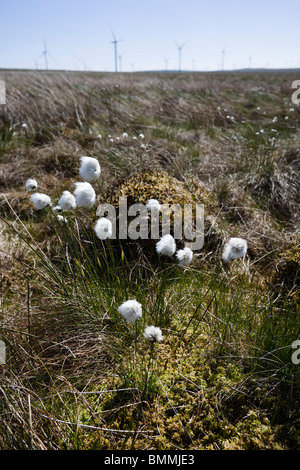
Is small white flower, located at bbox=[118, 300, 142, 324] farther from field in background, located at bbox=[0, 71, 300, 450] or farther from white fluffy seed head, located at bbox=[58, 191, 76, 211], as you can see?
white fluffy seed head, located at bbox=[58, 191, 76, 211]

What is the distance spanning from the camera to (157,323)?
2.32 meters

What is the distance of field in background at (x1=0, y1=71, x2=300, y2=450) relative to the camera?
66.9 inches

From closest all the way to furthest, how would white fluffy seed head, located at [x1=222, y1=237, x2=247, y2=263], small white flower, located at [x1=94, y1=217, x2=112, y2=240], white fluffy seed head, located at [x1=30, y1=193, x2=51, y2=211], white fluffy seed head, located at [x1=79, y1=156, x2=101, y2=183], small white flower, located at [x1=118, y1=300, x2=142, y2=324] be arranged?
1. small white flower, located at [x1=118, y1=300, x2=142, y2=324]
2. white fluffy seed head, located at [x1=222, y1=237, x2=247, y2=263]
3. small white flower, located at [x1=94, y1=217, x2=112, y2=240]
4. white fluffy seed head, located at [x1=79, y1=156, x2=101, y2=183]
5. white fluffy seed head, located at [x1=30, y1=193, x2=51, y2=211]

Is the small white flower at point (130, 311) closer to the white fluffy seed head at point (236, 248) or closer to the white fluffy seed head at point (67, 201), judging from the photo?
the white fluffy seed head at point (236, 248)

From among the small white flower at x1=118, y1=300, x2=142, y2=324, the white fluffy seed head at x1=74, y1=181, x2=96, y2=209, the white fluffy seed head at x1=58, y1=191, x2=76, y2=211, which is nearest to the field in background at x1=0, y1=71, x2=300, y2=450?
the small white flower at x1=118, y1=300, x2=142, y2=324

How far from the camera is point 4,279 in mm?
3113

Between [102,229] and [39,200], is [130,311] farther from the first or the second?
[39,200]

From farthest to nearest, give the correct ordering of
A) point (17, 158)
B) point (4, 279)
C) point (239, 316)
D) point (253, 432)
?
point (17, 158) < point (4, 279) < point (239, 316) < point (253, 432)

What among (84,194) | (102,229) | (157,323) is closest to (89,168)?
(84,194)
